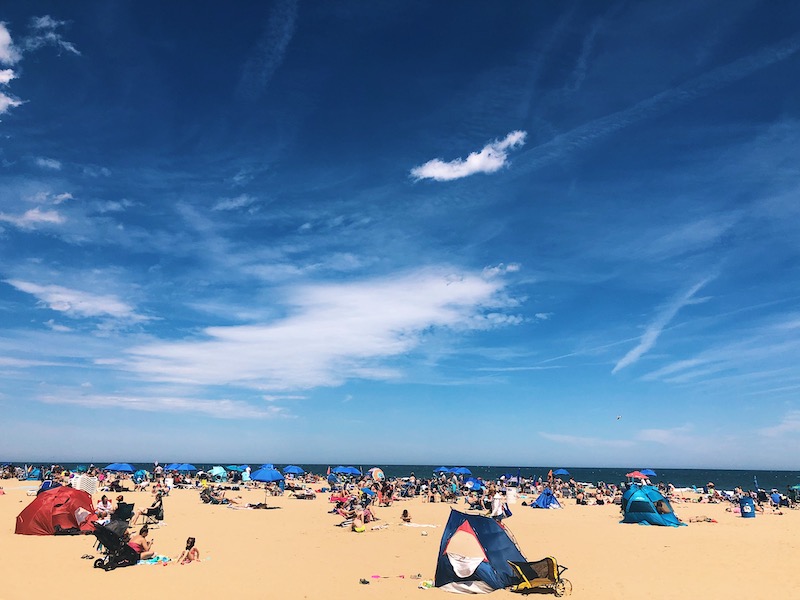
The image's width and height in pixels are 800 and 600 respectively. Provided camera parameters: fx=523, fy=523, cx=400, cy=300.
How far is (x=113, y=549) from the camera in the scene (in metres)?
12.7

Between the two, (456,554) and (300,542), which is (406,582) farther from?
(300,542)

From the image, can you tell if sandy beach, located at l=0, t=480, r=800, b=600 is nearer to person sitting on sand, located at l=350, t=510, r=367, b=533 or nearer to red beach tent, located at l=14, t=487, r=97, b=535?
person sitting on sand, located at l=350, t=510, r=367, b=533

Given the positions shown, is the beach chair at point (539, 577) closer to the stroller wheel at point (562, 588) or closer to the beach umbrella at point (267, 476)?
the stroller wheel at point (562, 588)

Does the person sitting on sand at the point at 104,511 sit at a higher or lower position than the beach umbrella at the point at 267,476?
lower

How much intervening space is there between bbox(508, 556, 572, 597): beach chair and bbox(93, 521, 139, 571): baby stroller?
925cm

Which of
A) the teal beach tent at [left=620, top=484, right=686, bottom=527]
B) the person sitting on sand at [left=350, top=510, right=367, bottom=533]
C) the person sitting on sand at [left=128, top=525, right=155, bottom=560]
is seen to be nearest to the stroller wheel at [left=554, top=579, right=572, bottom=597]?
the person sitting on sand at [left=350, top=510, right=367, bottom=533]

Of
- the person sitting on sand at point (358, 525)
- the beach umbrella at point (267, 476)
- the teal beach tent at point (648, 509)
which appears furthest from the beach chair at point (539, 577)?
the beach umbrella at point (267, 476)

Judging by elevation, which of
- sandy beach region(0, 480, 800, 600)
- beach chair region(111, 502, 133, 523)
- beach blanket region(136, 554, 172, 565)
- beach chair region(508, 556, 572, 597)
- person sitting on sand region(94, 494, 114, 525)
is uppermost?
beach chair region(111, 502, 133, 523)

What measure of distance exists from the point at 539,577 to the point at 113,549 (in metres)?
10.1

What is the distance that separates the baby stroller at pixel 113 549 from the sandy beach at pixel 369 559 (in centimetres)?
29

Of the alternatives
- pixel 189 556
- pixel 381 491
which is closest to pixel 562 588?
pixel 189 556

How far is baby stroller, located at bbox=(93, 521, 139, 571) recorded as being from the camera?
12.5 meters

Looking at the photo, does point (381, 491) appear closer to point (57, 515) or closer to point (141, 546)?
point (57, 515)

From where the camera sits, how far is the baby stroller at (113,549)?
12547 mm
